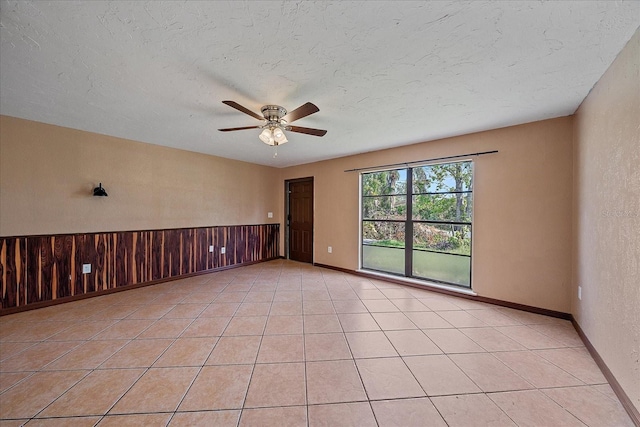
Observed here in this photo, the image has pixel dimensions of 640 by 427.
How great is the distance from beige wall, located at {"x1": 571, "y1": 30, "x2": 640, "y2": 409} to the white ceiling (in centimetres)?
25

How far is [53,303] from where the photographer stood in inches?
116

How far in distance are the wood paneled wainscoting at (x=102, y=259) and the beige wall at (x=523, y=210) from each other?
170 inches

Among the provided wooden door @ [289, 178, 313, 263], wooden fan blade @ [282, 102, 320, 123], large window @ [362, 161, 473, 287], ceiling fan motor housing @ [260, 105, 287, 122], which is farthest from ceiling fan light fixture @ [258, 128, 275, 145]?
wooden door @ [289, 178, 313, 263]

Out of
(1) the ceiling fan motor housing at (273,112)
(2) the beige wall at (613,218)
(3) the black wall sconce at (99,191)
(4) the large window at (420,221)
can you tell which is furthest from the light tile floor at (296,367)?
(1) the ceiling fan motor housing at (273,112)

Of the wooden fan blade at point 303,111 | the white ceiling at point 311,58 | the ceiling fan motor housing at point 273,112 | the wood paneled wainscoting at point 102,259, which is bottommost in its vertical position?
the wood paneled wainscoting at point 102,259

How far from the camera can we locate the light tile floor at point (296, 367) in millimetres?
1386

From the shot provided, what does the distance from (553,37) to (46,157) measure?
517cm

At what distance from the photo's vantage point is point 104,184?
3383 millimetres

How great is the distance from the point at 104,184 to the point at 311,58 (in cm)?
363

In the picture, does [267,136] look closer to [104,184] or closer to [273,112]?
[273,112]

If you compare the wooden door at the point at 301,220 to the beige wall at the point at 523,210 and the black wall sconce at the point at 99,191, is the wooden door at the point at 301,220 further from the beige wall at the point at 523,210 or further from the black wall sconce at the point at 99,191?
the black wall sconce at the point at 99,191

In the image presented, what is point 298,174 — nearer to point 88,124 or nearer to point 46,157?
point 88,124

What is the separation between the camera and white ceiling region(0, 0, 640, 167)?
127 cm

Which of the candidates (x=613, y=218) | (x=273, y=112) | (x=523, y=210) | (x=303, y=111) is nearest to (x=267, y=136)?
(x=273, y=112)
